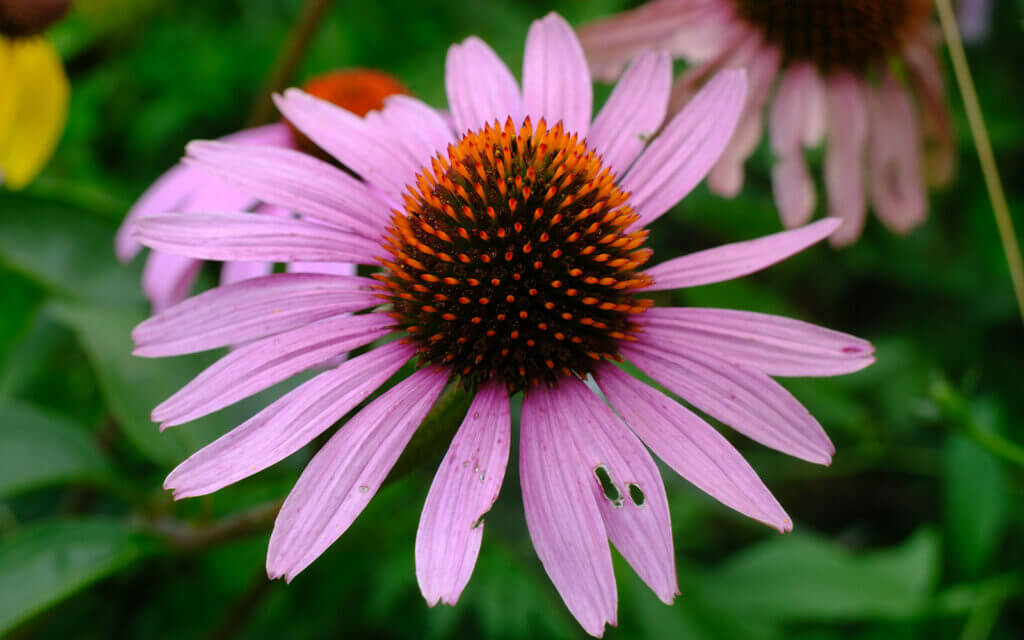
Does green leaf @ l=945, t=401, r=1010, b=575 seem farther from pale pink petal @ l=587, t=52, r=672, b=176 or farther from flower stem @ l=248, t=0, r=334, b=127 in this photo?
flower stem @ l=248, t=0, r=334, b=127

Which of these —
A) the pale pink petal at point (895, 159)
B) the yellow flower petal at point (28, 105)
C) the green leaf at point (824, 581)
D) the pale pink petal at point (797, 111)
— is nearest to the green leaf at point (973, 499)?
the green leaf at point (824, 581)

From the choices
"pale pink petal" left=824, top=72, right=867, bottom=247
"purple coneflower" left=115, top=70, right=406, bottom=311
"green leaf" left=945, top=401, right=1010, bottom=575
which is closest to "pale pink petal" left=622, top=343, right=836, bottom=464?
"purple coneflower" left=115, top=70, right=406, bottom=311

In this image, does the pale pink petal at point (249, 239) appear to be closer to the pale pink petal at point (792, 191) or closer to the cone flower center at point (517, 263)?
the cone flower center at point (517, 263)

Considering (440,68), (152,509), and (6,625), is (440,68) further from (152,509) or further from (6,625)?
(6,625)

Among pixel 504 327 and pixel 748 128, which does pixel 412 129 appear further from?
pixel 748 128

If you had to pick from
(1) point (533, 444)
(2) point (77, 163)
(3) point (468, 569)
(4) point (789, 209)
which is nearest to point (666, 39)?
(4) point (789, 209)

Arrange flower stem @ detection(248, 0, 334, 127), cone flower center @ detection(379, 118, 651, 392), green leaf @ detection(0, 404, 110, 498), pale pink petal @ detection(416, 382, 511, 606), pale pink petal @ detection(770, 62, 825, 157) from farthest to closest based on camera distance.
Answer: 1. flower stem @ detection(248, 0, 334, 127)
2. pale pink petal @ detection(770, 62, 825, 157)
3. green leaf @ detection(0, 404, 110, 498)
4. cone flower center @ detection(379, 118, 651, 392)
5. pale pink petal @ detection(416, 382, 511, 606)
